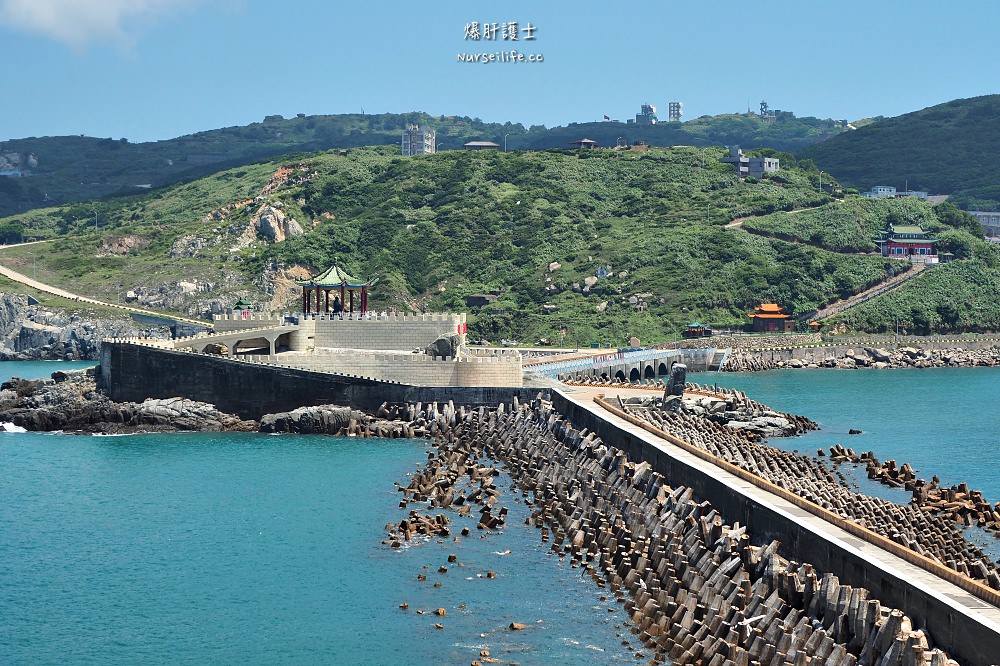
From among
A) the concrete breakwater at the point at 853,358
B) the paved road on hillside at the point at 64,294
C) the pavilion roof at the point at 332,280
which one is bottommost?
the concrete breakwater at the point at 853,358

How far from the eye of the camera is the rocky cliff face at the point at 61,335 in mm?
141000

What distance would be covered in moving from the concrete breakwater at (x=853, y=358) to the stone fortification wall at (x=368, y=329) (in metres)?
47.4

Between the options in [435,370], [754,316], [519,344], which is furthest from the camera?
[754,316]

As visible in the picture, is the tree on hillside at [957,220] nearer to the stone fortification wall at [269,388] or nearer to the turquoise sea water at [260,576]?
the stone fortification wall at [269,388]

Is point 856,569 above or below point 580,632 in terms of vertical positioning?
above

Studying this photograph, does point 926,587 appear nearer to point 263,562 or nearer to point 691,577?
point 691,577

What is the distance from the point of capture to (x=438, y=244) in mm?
176500

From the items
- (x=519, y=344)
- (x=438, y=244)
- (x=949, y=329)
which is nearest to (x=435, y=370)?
(x=519, y=344)

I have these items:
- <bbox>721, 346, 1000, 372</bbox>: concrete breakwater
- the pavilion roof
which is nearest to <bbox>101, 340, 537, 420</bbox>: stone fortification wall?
the pavilion roof

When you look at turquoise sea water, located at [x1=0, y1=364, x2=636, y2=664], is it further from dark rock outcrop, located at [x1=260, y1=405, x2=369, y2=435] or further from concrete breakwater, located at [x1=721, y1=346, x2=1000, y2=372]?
concrete breakwater, located at [x1=721, y1=346, x2=1000, y2=372]

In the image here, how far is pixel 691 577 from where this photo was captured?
38.6 metres

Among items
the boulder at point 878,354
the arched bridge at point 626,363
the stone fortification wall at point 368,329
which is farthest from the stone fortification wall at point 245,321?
the boulder at point 878,354

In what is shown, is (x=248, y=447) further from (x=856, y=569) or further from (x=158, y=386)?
(x=856, y=569)

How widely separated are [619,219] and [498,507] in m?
133
